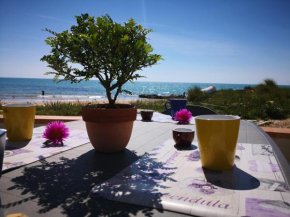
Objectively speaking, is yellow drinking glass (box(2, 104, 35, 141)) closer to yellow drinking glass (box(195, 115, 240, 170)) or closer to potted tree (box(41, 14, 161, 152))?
potted tree (box(41, 14, 161, 152))

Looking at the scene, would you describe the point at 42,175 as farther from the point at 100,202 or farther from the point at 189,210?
the point at 189,210

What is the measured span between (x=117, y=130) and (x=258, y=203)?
826mm

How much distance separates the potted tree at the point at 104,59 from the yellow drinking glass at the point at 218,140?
49 cm

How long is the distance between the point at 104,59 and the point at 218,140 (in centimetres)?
75

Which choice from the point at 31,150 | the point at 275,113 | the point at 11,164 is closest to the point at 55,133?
the point at 31,150

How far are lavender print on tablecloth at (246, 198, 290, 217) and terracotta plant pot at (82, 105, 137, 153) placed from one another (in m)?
0.79

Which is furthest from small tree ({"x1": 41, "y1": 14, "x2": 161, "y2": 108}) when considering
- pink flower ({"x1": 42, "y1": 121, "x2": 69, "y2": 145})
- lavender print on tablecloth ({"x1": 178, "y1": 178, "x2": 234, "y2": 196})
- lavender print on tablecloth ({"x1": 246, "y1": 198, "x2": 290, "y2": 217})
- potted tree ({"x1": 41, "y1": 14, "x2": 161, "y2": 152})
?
lavender print on tablecloth ({"x1": 246, "y1": 198, "x2": 290, "y2": 217})

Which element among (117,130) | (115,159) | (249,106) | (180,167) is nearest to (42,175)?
(115,159)

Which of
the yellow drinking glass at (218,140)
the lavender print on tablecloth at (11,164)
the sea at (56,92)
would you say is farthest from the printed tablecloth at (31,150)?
the yellow drinking glass at (218,140)

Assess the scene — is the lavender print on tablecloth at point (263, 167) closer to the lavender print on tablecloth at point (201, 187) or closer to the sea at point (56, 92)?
the lavender print on tablecloth at point (201, 187)

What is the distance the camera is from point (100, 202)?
76cm

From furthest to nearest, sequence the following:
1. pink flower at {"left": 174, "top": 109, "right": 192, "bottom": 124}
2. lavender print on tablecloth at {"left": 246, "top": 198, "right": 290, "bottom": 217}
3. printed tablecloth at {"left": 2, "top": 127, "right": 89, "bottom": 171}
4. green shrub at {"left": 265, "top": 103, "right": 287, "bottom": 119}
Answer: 1. green shrub at {"left": 265, "top": 103, "right": 287, "bottom": 119}
2. pink flower at {"left": 174, "top": 109, "right": 192, "bottom": 124}
3. printed tablecloth at {"left": 2, "top": 127, "right": 89, "bottom": 171}
4. lavender print on tablecloth at {"left": 246, "top": 198, "right": 290, "bottom": 217}

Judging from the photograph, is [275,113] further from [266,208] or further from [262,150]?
[266,208]

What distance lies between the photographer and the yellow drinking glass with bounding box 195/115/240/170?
39.9 inches
